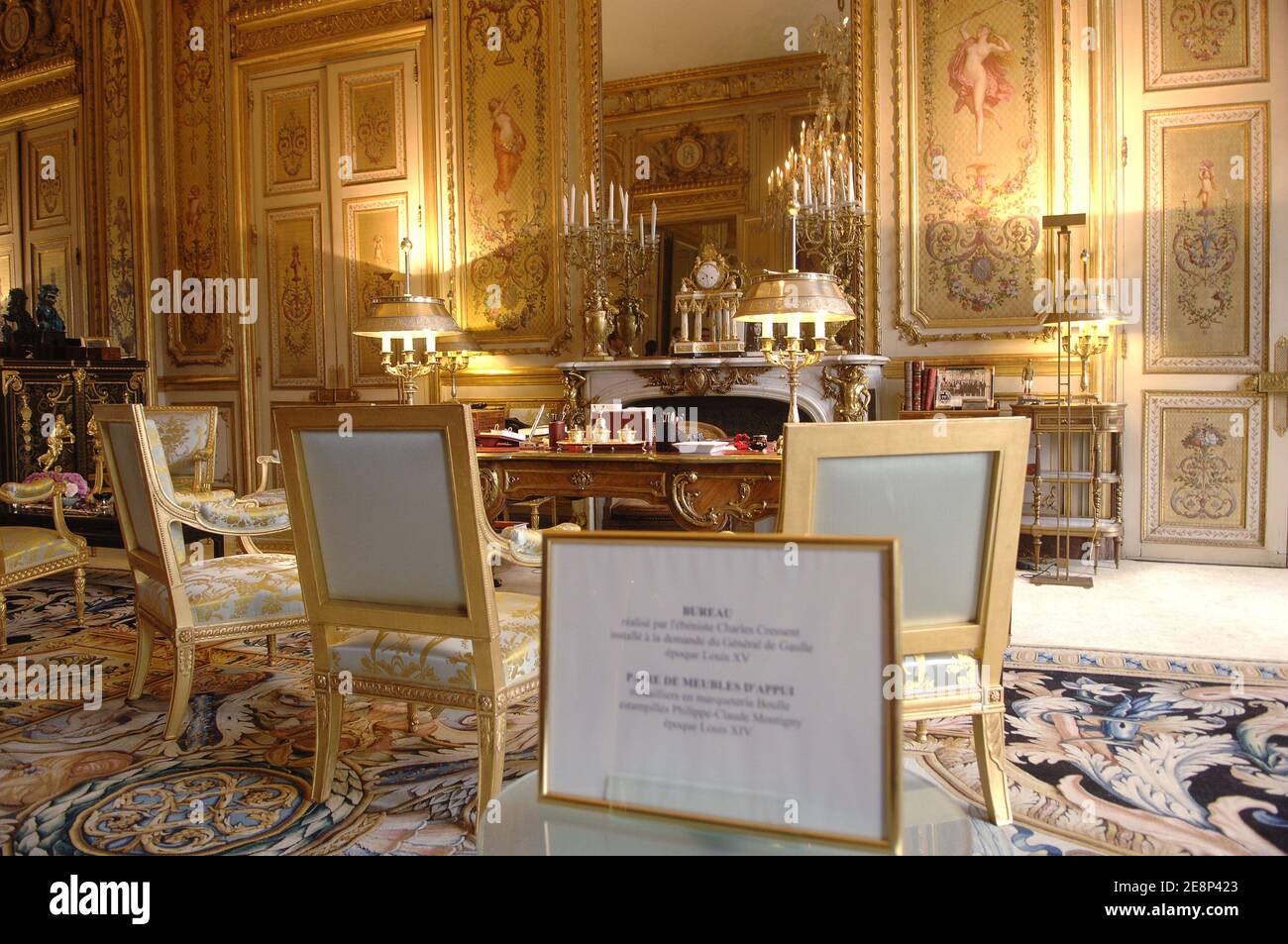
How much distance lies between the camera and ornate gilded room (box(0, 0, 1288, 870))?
0.92 meters

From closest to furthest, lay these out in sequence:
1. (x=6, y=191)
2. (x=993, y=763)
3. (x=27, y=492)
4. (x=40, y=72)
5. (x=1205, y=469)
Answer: (x=993, y=763) → (x=27, y=492) → (x=1205, y=469) → (x=40, y=72) → (x=6, y=191)

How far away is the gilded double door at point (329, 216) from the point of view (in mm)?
7098

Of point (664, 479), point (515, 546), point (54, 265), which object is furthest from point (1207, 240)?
point (54, 265)

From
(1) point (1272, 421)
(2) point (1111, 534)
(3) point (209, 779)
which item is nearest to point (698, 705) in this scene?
(3) point (209, 779)

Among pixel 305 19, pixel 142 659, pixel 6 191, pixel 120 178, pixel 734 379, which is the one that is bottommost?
pixel 142 659

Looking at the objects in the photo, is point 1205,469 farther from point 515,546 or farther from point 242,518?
point 242,518

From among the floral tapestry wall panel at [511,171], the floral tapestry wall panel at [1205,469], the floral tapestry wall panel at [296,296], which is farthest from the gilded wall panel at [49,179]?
the floral tapestry wall panel at [1205,469]

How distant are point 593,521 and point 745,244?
2.06m

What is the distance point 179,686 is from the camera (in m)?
2.76

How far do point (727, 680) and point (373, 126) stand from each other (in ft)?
23.7

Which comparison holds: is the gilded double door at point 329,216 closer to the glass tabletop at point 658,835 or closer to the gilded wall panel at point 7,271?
the gilded wall panel at point 7,271

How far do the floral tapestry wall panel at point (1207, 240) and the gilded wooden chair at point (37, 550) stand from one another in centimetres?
556

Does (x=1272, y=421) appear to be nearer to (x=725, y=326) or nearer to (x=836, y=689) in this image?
(x=725, y=326)

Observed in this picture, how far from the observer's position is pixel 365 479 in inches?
82.2
